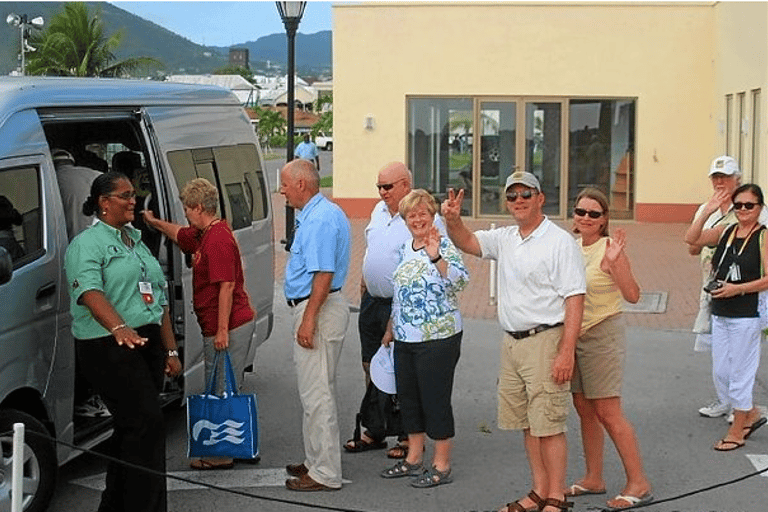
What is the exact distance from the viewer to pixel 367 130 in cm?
2391

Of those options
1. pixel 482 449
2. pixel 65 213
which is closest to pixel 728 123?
pixel 482 449

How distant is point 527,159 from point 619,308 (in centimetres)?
1750

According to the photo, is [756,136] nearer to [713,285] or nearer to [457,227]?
[713,285]

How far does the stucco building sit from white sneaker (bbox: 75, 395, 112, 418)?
16.9 m

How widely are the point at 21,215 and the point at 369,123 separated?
1799 centimetres

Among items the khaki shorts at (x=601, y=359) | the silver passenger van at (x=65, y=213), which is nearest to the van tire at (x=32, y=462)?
the silver passenger van at (x=65, y=213)

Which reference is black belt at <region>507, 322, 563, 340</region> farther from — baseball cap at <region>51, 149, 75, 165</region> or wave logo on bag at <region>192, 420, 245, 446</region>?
baseball cap at <region>51, 149, 75, 165</region>

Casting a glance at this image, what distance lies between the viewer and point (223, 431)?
7.05 meters

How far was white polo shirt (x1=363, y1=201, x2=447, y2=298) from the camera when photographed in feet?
23.5

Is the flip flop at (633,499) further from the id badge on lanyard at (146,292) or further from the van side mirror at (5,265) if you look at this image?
the van side mirror at (5,265)

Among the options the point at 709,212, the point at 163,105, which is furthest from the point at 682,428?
the point at 163,105

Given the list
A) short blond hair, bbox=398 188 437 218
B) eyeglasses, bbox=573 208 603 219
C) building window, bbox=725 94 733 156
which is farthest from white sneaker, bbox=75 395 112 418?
building window, bbox=725 94 733 156

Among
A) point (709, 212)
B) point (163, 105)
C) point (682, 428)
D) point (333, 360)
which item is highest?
point (163, 105)

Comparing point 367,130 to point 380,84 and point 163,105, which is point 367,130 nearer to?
point 380,84
